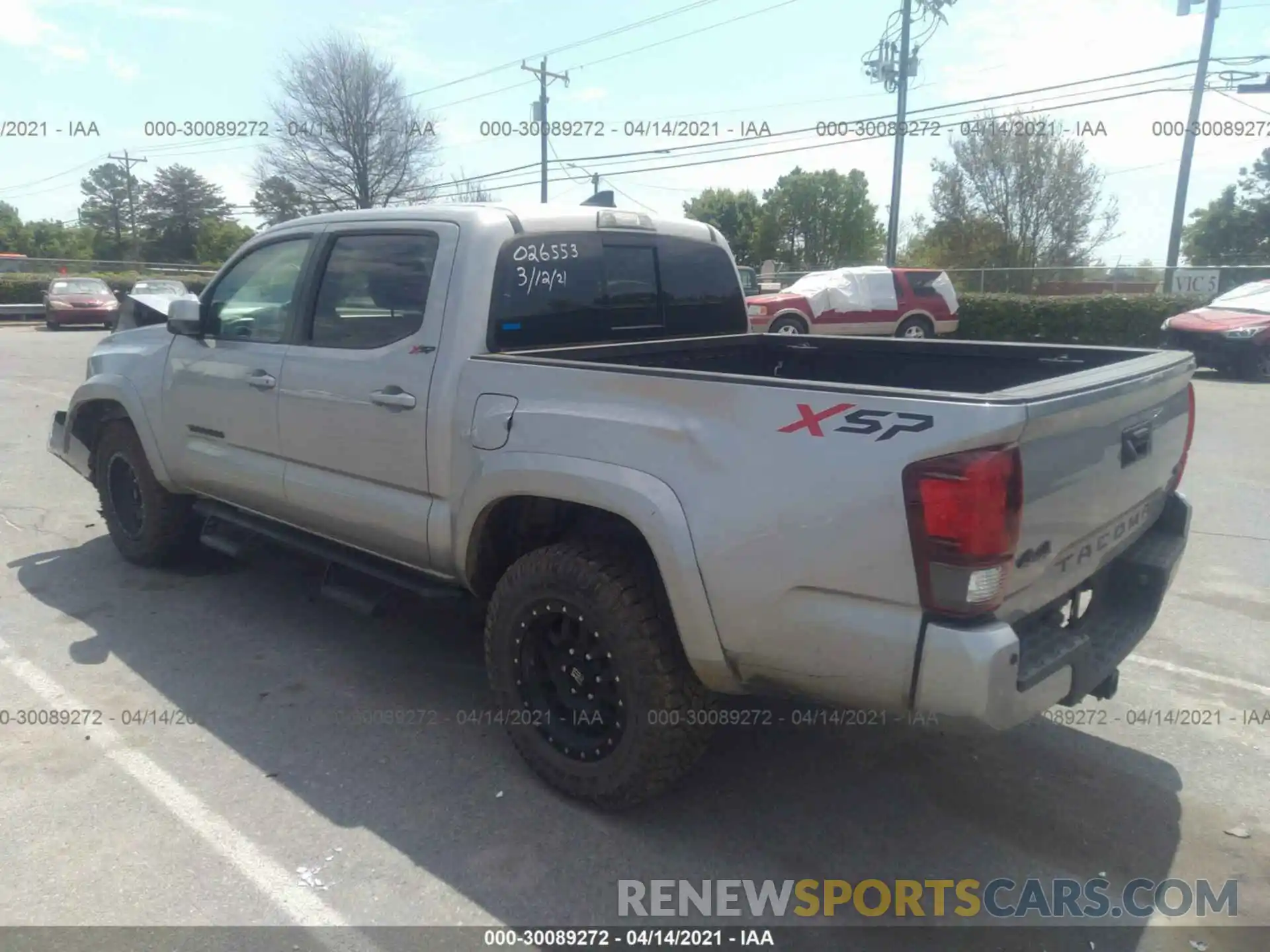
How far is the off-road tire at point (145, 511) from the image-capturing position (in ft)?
17.6

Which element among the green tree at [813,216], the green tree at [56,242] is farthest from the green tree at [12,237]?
the green tree at [813,216]

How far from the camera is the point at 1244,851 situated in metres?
3.06

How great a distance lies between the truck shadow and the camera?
2977 mm

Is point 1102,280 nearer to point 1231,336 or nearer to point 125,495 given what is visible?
point 1231,336

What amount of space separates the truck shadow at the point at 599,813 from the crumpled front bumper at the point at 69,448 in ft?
5.43

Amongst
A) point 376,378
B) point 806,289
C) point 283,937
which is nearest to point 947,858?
point 283,937

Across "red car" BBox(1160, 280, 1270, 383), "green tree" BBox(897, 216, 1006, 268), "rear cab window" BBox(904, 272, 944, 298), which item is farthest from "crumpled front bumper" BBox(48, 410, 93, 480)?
"green tree" BBox(897, 216, 1006, 268)

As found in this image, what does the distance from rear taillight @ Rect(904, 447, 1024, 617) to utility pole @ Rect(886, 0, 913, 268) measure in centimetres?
2418

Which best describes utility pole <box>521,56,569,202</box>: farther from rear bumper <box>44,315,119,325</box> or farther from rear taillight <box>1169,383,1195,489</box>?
rear taillight <box>1169,383,1195,489</box>

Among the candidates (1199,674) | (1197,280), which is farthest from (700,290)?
(1197,280)

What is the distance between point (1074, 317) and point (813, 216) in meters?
57.5

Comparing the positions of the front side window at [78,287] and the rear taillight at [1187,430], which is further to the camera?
the front side window at [78,287]

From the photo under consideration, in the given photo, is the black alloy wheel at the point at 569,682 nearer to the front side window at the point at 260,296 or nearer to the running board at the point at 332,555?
the running board at the point at 332,555

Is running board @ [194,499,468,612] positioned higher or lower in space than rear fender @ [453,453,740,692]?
lower
